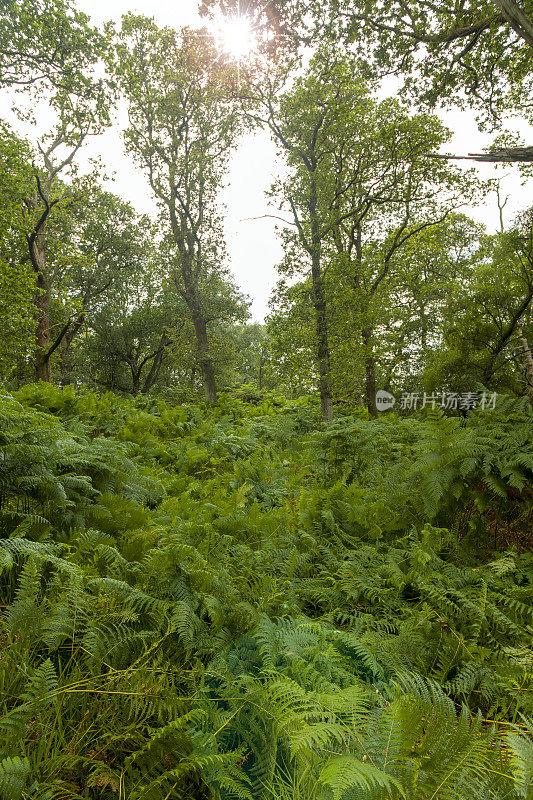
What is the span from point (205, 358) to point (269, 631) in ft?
46.9

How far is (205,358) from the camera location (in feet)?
52.5

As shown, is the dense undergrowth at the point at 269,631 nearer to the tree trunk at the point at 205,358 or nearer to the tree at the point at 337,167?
the tree at the point at 337,167

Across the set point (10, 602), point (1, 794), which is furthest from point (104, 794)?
point (10, 602)

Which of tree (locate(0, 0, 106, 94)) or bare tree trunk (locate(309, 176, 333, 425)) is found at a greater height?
tree (locate(0, 0, 106, 94))

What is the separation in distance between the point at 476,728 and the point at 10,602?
245cm

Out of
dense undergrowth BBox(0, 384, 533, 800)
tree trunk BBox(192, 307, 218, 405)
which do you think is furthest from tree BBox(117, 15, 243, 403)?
dense undergrowth BBox(0, 384, 533, 800)

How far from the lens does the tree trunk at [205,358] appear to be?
16.2 meters

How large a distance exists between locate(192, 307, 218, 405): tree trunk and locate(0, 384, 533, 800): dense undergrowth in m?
11.4

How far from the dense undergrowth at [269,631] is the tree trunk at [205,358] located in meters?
11.4

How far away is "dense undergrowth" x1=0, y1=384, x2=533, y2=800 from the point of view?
1.39 metres

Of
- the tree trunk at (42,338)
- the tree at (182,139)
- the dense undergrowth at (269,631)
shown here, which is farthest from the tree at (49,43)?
the dense undergrowth at (269,631)

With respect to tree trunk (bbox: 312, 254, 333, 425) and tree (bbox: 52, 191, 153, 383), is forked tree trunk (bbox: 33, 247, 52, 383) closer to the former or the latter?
tree (bbox: 52, 191, 153, 383)

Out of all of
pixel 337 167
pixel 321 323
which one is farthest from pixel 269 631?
pixel 337 167

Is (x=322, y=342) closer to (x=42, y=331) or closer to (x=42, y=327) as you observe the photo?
(x=42, y=331)
